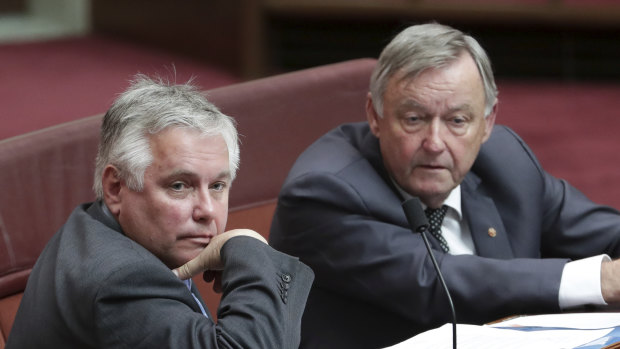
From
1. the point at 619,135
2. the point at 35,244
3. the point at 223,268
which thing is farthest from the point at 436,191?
the point at 619,135

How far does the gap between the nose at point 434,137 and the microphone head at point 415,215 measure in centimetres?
48

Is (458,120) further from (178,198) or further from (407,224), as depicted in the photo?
(178,198)

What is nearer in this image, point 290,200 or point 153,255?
point 153,255

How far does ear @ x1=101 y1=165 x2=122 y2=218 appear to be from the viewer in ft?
5.11

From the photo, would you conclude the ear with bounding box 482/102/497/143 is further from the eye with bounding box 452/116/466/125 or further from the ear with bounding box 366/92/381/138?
the ear with bounding box 366/92/381/138

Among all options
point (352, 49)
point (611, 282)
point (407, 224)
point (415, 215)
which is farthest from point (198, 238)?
point (352, 49)

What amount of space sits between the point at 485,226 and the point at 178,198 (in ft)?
2.84

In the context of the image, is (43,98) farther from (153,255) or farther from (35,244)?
(153,255)

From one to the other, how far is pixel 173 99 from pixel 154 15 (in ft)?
13.2

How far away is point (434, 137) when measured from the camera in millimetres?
2074

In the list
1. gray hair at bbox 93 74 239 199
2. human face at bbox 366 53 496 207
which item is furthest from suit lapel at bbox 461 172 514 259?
gray hair at bbox 93 74 239 199

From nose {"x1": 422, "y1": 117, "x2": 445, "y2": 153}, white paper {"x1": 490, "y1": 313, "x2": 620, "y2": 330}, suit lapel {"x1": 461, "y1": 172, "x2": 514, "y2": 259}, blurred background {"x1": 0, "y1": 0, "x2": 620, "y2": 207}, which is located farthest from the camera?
blurred background {"x1": 0, "y1": 0, "x2": 620, "y2": 207}

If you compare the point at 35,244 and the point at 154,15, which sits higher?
the point at 35,244

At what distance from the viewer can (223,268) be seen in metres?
1.57
